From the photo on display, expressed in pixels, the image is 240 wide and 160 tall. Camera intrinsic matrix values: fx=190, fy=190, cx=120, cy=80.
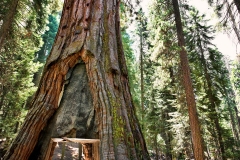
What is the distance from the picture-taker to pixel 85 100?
271 cm

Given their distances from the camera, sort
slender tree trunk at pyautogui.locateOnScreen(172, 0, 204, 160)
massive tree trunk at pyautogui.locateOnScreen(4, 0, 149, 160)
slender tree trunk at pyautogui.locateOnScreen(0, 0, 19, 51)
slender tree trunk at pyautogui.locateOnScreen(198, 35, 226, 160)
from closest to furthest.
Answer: massive tree trunk at pyautogui.locateOnScreen(4, 0, 149, 160)
slender tree trunk at pyautogui.locateOnScreen(172, 0, 204, 160)
slender tree trunk at pyautogui.locateOnScreen(0, 0, 19, 51)
slender tree trunk at pyautogui.locateOnScreen(198, 35, 226, 160)

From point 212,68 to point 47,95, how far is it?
A: 55.2 ft

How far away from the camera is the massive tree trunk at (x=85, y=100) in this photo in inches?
89.9

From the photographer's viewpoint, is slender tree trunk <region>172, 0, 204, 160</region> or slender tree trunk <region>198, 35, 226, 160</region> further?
slender tree trunk <region>198, 35, 226, 160</region>

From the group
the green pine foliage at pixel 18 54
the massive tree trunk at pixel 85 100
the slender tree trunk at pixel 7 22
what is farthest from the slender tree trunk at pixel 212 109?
the slender tree trunk at pixel 7 22

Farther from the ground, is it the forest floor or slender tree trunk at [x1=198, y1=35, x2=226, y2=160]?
slender tree trunk at [x1=198, y1=35, x2=226, y2=160]

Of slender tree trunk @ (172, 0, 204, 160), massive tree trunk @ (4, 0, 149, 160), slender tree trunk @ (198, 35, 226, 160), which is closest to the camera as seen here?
massive tree trunk @ (4, 0, 149, 160)

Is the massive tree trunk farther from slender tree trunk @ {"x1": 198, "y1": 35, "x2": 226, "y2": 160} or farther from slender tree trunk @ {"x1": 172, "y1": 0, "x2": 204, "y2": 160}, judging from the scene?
slender tree trunk @ {"x1": 198, "y1": 35, "x2": 226, "y2": 160}

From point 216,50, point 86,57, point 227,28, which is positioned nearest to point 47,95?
point 86,57

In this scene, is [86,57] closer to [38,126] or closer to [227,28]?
[38,126]

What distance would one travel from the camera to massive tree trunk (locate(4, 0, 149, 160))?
2283mm

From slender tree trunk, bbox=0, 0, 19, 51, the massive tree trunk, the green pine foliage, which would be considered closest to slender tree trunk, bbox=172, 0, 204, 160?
the massive tree trunk

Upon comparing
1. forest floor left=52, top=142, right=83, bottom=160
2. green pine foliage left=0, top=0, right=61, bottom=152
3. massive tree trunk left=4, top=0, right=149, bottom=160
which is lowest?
forest floor left=52, top=142, right=83, bottom=160

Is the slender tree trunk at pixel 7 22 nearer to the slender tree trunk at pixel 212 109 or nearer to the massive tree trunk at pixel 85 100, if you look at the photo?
the massive tree trunk at pixel 85 100
